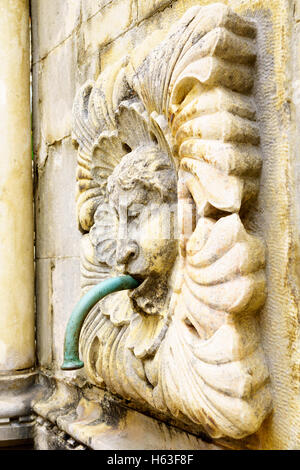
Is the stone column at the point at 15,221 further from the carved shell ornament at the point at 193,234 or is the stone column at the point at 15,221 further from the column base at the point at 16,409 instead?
the carved shell ornament at the point at 193,234

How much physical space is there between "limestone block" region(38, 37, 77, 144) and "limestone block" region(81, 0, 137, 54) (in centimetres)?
9

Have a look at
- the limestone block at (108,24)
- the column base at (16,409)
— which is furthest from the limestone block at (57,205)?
the column base at (16,409)

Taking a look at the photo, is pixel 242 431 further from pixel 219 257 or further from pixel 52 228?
pixel 52 228

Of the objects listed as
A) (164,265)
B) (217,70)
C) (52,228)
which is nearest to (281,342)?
(164,265)

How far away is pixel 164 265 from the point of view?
894 mm

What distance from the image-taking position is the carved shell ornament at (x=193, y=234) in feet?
2.28

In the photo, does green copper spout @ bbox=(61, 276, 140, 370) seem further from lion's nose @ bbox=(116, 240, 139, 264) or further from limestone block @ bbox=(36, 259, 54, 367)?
limestone block @ bbox=(36, 259, 54, 367)

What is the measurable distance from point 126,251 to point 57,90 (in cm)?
81

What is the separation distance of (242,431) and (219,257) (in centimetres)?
25

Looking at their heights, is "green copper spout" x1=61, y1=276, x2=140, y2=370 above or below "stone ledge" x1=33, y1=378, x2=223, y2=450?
above

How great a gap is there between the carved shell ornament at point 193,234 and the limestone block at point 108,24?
8.8 inches

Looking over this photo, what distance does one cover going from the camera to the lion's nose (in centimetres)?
89

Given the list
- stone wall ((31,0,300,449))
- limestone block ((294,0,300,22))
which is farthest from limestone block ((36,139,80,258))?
limestone block ((294,0,300,22))

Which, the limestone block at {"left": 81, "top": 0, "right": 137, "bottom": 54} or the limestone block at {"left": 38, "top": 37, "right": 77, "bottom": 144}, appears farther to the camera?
the limestone block at {"left": 38, "top": 37, "right": 77, "bottom": 144}
